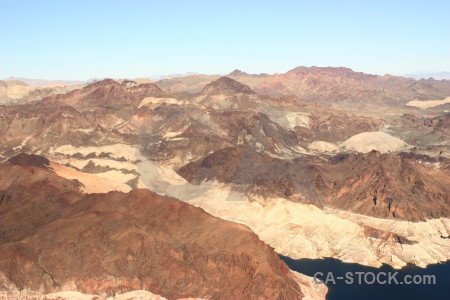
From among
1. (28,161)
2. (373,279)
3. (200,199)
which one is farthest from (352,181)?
(28,161)

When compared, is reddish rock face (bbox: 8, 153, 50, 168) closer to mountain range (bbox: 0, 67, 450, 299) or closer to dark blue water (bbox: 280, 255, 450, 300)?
mountain range (bbox: 0, 67, 450, 299)

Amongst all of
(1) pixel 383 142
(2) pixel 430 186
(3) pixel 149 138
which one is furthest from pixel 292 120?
(2) pixel 430 186

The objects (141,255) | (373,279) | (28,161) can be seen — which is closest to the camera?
(141,255)

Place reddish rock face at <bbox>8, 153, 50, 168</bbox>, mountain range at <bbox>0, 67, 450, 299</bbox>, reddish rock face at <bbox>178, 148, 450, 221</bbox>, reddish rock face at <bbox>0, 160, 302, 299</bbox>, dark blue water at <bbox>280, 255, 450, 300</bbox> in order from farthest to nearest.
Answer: reddish rock face at <bbox>8, 153, 50, 168</bbox>
reddish rock face at <bbox>178, 148, 450, 221</bbox>
dark blue water at <bbox>280, 255, 450, 300</bbox>
mountain range at <bbox>0, 67, 450, 299</bbox>
reddish rock face at <bbox>0, 160, 302, 299</bbox>

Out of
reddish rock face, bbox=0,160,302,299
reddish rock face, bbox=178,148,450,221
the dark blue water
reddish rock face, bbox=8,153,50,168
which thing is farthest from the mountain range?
the dark blue water

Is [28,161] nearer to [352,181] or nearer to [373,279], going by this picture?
[352,181]

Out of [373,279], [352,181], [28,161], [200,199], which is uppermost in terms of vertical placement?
[28,161]
